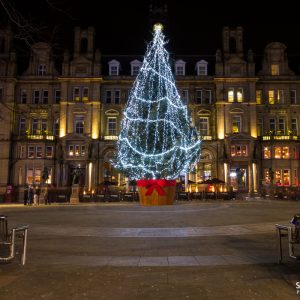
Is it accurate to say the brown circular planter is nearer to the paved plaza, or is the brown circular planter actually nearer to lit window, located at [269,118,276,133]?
the paved plaza

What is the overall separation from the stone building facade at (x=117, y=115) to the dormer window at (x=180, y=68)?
154 mm

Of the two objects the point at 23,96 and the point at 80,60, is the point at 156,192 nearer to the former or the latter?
the point at 80,60

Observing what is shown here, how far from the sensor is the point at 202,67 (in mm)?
58625

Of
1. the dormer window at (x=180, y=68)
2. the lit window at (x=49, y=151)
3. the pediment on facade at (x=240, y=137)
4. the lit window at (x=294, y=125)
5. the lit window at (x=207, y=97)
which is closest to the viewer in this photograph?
the pediment on facade at (x=240, y=137)

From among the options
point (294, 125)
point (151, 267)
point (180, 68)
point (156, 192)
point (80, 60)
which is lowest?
point (151, 267)

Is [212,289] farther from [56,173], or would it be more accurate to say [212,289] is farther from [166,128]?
[56,173]

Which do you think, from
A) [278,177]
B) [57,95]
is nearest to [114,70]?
[57,95]

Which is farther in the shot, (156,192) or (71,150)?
(71,150)

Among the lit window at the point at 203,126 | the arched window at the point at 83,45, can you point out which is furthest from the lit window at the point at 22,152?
the lit window at the point at 203,126

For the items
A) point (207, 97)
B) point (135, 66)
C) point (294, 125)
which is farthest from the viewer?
point (135, 66)

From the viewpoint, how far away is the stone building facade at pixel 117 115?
54031 millimetres

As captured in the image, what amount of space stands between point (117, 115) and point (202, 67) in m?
15.2

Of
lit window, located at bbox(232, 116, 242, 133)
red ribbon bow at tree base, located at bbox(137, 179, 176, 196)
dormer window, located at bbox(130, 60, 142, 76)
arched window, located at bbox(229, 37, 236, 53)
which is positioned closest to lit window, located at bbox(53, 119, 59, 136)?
dormer window, located at bbox(130, 60, 142, 76)

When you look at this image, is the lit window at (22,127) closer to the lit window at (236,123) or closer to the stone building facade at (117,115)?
the stone building facade at (117,115)
